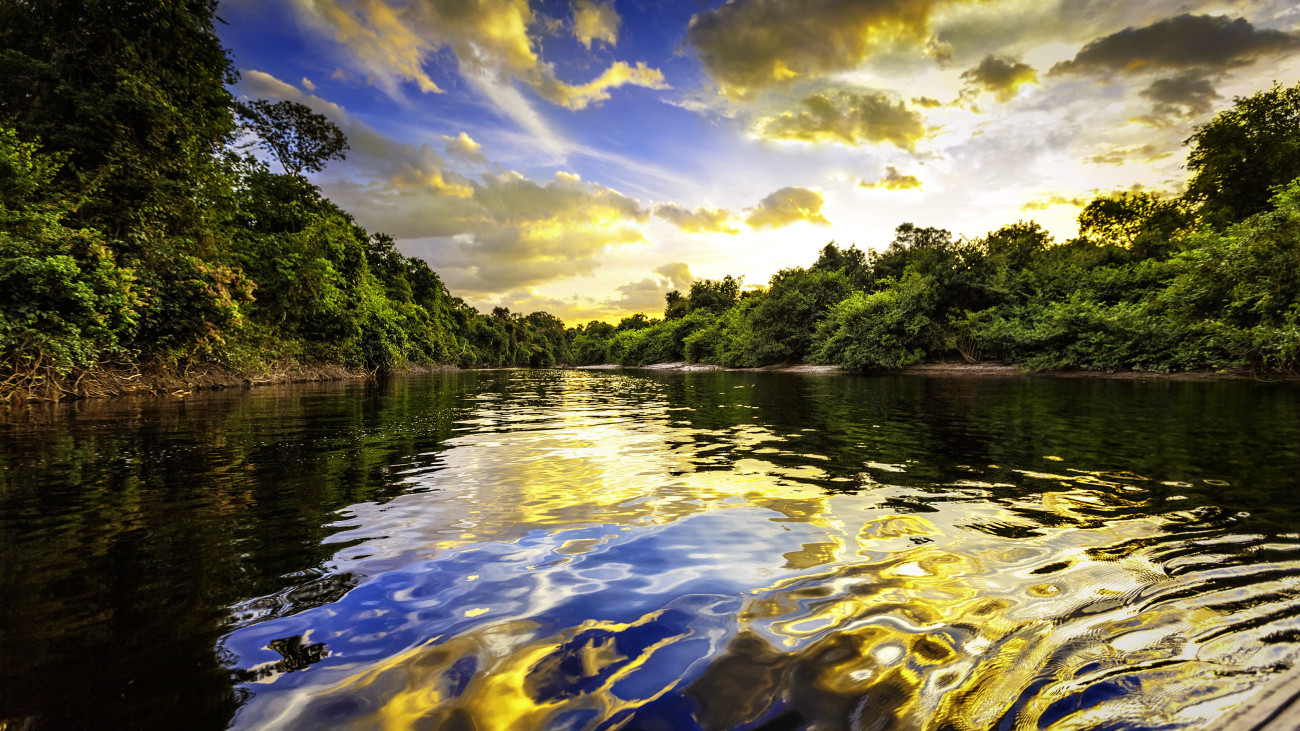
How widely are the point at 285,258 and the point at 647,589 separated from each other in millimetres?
28423

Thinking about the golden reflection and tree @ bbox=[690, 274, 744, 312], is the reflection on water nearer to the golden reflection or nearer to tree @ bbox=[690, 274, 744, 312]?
the golden reflection

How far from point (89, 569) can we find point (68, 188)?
685 inches

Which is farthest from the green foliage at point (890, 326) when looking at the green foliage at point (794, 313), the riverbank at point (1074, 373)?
the green foliage at point (794, 313)

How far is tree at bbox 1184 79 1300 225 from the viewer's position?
2716 centimetres

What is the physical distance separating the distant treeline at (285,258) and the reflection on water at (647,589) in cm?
965

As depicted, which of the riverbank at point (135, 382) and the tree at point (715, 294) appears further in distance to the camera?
the tree at point (715, 294)

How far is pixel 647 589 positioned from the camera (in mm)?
2824

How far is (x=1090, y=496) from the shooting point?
4.52m

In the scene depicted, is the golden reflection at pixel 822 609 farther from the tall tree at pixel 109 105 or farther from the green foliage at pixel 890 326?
the green foliage at pixel 890 326

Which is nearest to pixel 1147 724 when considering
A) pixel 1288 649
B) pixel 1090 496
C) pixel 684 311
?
pixel 1288 649

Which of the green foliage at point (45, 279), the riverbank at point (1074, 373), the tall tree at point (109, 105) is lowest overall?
the riverbank at point (1074, 373)

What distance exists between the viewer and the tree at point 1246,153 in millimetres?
27156

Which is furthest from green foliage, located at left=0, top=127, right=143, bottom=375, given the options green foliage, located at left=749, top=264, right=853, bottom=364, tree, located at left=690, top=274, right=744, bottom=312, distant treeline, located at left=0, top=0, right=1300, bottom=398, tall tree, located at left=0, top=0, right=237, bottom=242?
tree, located at left=690, top=274, right=744, bottom=312

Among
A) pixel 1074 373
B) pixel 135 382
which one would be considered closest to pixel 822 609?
pixel 135 382
